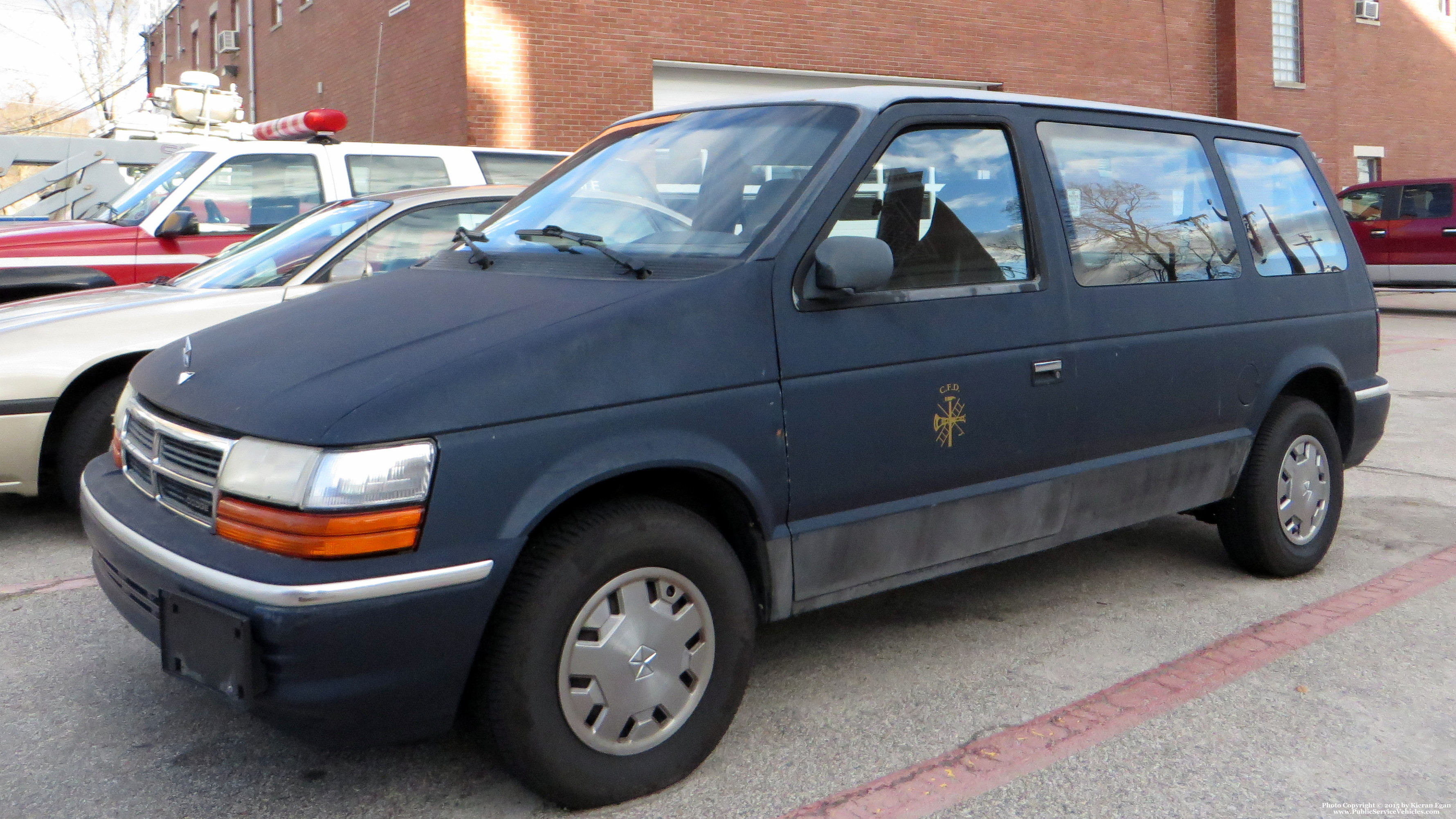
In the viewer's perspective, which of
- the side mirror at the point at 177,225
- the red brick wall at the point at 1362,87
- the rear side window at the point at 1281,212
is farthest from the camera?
the red brick wall at the point at 1362,87

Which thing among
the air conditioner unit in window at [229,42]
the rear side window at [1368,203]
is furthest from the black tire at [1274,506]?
the air conditioner unit in window at [229,42]

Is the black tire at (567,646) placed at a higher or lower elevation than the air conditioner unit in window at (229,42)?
lower

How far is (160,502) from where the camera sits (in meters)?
2.96

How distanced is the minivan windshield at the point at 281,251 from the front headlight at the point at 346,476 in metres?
3.32

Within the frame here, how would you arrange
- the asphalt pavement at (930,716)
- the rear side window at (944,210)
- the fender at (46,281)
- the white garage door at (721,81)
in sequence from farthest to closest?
the white garage door at (721,81)
the fender at (46,281)
the rear side window at (944,210)
the asphalt pavement at (930,716)

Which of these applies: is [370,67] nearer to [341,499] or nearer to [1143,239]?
[1143,239]

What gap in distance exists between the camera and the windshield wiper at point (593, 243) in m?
3.09

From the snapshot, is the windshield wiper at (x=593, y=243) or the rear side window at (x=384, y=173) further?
the rear side window at (x=384, y=173)

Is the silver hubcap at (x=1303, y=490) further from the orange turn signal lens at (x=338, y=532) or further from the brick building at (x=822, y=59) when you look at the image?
the brick building at (x=822, y=59)

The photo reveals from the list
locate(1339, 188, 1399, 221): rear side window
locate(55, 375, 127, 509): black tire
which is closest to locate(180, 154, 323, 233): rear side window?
locate(55, 375, 127, 509): black tire

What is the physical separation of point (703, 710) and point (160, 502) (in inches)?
56.4

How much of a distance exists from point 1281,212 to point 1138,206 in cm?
98

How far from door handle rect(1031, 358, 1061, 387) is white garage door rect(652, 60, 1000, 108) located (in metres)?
13.0

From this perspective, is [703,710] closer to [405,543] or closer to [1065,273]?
[405,543]
